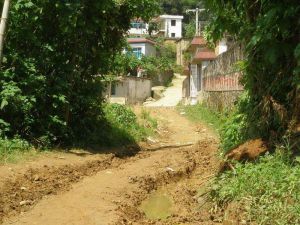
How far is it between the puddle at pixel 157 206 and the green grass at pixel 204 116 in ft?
26.6

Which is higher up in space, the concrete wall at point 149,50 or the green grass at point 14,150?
the concrete wall at point 149,50

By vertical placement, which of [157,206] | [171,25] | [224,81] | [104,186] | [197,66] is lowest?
[157,206]

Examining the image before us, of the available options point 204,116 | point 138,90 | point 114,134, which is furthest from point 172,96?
point 114,134

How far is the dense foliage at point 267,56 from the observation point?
6.11m

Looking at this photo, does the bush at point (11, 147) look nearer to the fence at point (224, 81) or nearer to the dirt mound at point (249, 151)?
the dirt mound at point (249, 151)

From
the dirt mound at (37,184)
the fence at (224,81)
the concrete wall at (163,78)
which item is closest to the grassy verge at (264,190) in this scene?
the dirt mound at (37,184)

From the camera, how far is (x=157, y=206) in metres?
7.28

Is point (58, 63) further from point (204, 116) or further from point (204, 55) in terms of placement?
point (204, 55)

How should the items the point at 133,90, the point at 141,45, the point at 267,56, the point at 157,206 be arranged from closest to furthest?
the point at 267,56, the point at 157,206, the point at 133,90, the point at 141,45

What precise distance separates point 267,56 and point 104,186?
3.16 m

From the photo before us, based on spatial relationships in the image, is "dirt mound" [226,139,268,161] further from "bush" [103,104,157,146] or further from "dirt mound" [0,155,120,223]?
"bush" [103,104,157,146]

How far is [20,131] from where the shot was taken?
1032cm

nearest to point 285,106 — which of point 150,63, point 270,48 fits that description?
point 270,48

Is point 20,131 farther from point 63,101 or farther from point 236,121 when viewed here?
point 236,121
